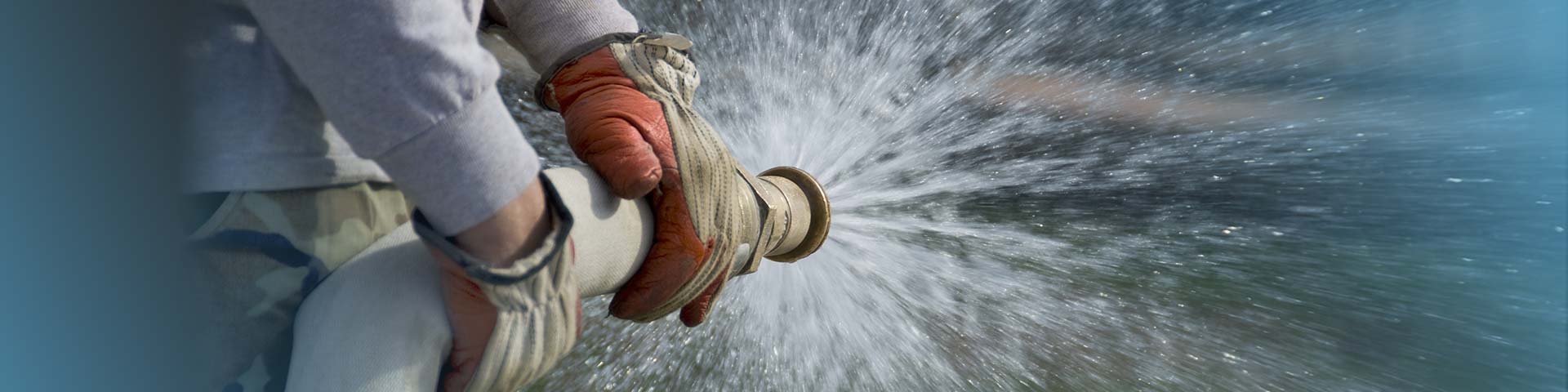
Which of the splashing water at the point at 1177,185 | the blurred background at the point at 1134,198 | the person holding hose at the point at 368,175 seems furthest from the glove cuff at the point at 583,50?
the splashing water at the point at 1177,185

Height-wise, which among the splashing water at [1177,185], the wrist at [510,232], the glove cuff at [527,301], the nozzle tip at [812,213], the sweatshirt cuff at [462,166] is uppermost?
the sweatshirt cuff at [462,166]

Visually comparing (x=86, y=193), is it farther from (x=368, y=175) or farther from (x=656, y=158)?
(x=656, y=158)

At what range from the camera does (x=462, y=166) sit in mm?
494

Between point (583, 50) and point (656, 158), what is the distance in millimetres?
169

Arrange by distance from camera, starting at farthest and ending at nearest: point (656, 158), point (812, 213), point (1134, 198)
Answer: point (1134, 198), point (812, 213), point (656, 158)

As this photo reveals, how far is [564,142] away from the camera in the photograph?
1.44 meters

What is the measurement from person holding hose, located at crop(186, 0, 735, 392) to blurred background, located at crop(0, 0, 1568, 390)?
3.13ft

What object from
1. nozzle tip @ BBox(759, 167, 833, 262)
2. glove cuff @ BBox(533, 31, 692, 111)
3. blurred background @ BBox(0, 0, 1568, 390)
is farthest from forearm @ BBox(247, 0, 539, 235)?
blurred background @ BBox(0, 0, 1568, 390)

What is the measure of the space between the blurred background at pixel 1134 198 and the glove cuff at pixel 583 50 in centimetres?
76

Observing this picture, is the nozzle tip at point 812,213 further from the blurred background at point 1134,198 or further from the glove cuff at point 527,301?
the glove cuff at point 527,301

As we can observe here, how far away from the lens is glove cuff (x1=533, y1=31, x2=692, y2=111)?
81 centimetres

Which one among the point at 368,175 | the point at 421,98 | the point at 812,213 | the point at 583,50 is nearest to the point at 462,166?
the point at 421,98

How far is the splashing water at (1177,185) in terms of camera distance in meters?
2.09

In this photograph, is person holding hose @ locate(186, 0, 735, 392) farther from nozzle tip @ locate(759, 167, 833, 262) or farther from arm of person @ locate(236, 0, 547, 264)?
nozzle tip @ locate(759, 167, 833, 262)
